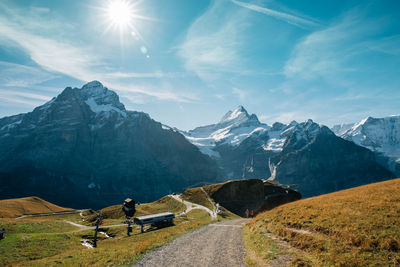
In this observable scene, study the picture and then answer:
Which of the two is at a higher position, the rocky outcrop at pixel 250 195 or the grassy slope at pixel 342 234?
the grassy slope at pixel 342 234

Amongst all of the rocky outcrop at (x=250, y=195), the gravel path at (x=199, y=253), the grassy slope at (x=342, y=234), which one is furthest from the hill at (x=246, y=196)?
the gravel path at (x=199, y=253)

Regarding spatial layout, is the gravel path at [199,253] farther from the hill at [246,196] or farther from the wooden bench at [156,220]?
the hill at [246,196]

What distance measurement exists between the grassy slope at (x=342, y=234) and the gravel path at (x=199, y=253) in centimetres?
174

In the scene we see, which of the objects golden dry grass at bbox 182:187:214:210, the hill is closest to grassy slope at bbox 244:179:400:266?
the hill

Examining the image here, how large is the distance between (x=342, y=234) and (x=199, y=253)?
37.6 ft

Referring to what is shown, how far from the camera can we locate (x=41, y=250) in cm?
2786

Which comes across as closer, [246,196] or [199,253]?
[199,253]

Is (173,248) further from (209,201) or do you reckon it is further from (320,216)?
(209,201)

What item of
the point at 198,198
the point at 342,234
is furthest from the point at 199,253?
the point at 198,198

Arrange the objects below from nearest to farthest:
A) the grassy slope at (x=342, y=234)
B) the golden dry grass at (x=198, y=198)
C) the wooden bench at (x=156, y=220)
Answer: the grassy slope at (x=342, y=234) < the wooden bench at (x=156, y=220) < the golden dry grass at (x=198, y=198)

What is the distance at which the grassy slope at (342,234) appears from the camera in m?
14.7

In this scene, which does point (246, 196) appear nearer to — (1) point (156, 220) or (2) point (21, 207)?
(1) point (156, 220)

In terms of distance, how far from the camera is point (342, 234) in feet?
57.8

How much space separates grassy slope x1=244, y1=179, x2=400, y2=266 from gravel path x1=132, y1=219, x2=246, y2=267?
1736mm
